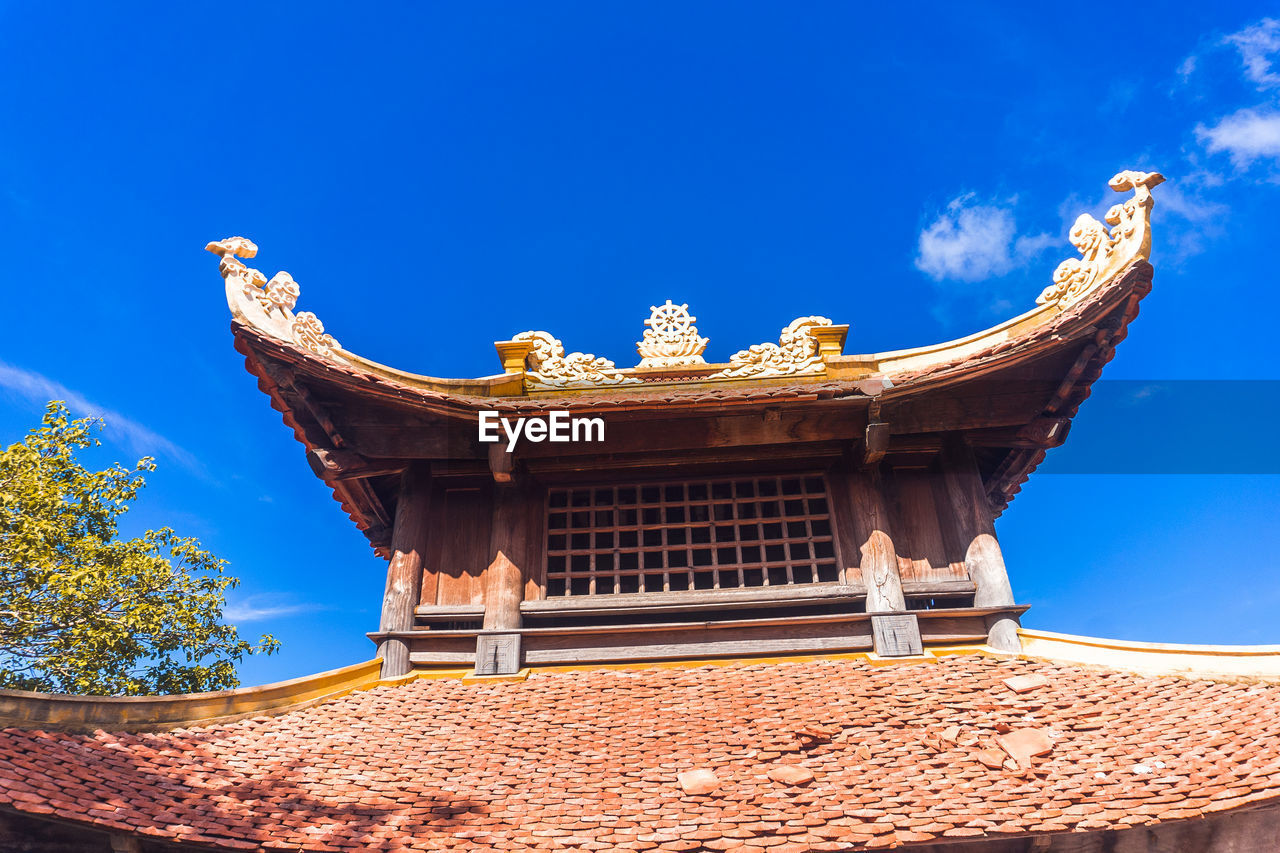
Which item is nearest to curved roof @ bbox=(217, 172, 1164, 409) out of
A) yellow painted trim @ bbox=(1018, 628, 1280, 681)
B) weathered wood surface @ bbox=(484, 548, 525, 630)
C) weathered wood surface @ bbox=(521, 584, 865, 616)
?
weathered wood surface @ bbox=(484, 548, 525, 630)

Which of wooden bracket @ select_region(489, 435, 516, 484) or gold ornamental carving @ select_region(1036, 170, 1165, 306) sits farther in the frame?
wooden bracket @ select_region(489, 435, 516, 484)

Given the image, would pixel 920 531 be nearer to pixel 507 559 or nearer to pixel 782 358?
pixel 782 358

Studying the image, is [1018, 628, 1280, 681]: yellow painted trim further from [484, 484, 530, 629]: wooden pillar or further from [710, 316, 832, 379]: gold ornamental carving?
[484, 484, 530, 629]: wooden pillar

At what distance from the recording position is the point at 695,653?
7.49 m

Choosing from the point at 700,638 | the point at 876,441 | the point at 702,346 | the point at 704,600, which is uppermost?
the point at 702,346

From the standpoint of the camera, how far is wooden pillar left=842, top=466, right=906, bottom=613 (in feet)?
24.9

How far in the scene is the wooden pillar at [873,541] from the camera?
7594mm

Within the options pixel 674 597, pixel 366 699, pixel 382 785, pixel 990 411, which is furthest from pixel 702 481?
pixel 382 785

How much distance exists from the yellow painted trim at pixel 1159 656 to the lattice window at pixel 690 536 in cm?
206

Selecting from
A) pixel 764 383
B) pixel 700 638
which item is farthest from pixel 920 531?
pixel 700 638

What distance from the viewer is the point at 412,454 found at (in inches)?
328

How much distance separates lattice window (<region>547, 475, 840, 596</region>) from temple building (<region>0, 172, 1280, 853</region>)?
4cm

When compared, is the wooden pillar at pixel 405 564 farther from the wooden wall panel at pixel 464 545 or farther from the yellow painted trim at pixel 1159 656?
the yellow painted trim at pixel 1159 656

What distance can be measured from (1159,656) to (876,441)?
9.77ft
